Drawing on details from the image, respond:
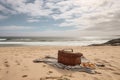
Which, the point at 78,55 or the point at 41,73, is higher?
the point at 78,55

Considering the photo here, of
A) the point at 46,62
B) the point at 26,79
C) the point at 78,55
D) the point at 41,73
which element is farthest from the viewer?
the point at 46,62

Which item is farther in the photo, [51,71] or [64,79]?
→ [51,71]

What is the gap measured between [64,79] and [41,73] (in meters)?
1.14

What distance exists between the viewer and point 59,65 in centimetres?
646

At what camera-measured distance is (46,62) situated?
713 centimetres

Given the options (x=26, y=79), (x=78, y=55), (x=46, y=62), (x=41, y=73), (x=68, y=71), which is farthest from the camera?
(x=46, y=62)

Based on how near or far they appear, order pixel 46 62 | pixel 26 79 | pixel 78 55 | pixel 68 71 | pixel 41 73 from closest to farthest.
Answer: pixel 26 79, pixel 41 73, pixel 68 71, pixel 78 55, pixel 46 62

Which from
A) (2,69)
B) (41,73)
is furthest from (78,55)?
(2,69)

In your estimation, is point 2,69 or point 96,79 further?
point 2,69

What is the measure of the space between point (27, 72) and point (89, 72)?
8.76 feet

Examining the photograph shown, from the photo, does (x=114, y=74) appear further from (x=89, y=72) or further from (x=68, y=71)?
(x=68, y=71)

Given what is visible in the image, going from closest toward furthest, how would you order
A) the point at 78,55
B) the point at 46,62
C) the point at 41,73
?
the point at 41,73, the point at 78,55, the point at 46,62

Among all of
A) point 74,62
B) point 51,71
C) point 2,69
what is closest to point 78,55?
point 74,62

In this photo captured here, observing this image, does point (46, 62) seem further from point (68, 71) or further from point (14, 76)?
point (14, 76)
